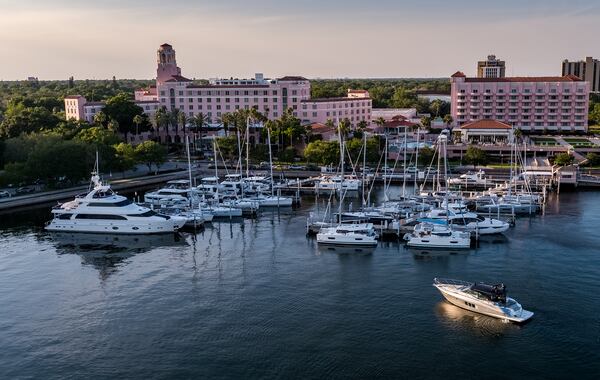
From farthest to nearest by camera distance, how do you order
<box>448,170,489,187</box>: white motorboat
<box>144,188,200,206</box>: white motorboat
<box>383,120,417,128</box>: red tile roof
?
<box>383,120,417,128</box>: red tile roof
<box>448,170,489,187</box>: white motorboat
<box>144,188,200,206</box>: white motorboat

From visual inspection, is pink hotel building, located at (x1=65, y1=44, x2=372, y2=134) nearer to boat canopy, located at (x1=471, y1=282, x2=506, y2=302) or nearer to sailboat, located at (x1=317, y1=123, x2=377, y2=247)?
sailboat, located at (x1=317, y1=123, x2=377, y2=247)

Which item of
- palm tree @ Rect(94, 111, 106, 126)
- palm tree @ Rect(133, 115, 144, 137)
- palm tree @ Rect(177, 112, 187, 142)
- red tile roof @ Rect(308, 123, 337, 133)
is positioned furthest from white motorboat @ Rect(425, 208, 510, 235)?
palm tree @ Rect(94, 111, 106, 126)

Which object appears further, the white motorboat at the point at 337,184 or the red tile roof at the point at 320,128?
the red tile roof at the point at 320,128

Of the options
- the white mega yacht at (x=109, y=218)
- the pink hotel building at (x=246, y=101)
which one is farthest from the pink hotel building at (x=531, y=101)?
the white mega yacht at (x=109, y=218)

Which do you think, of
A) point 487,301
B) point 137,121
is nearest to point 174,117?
point 137,121

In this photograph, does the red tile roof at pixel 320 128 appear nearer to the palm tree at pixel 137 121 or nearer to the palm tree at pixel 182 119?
the palm tree at pixel 182 119

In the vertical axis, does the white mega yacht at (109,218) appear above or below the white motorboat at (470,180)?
below

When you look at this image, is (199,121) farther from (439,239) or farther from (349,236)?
(439,239)

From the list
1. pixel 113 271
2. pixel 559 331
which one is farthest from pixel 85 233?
pixel 559 331
